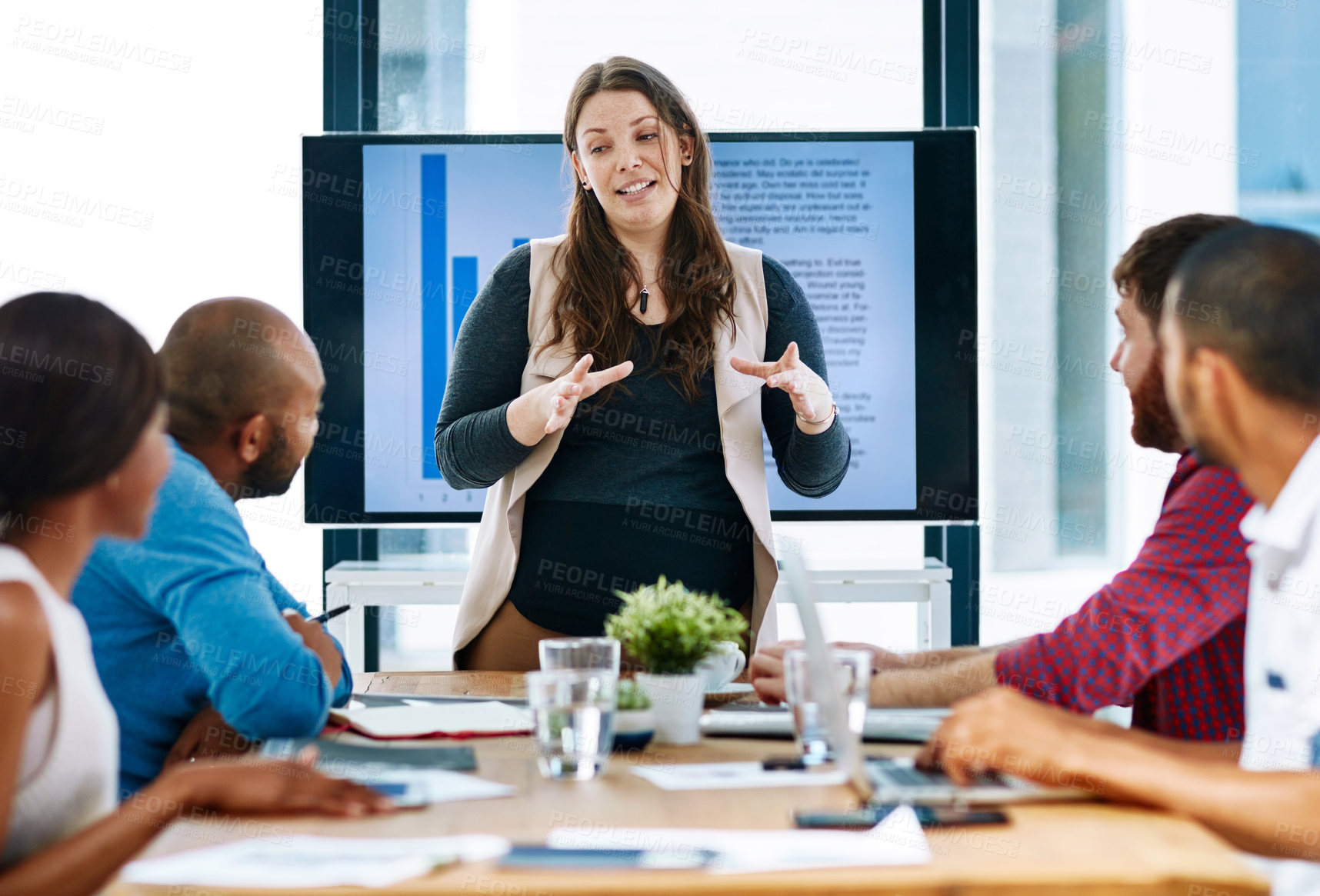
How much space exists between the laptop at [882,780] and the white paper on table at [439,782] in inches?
12.2

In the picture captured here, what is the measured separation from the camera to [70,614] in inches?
44.4

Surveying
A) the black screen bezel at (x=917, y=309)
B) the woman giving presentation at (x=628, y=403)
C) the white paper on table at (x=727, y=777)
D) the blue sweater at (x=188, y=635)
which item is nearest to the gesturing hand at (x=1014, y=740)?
the white paper on table at (x=727, y=777)

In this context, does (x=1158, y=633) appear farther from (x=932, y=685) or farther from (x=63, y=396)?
(x=63, y=396)

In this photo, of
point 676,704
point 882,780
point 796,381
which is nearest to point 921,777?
point 882,780

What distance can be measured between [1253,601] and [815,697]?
478 mm

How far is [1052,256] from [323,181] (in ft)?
7.21

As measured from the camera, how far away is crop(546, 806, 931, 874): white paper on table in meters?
0.90

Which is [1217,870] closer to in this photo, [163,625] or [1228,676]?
[1228,676]

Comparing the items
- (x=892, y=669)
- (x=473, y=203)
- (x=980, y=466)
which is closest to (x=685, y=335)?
(x=892, y=669)

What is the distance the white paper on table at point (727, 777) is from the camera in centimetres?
118

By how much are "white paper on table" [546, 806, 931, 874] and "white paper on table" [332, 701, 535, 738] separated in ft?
1.40

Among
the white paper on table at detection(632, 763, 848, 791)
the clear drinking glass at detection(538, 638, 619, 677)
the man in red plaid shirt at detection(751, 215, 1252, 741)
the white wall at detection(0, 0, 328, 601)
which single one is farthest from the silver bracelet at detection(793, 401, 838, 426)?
the white wall at detection(0, 0, 328, 601)

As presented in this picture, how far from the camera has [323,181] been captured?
11.4 ft

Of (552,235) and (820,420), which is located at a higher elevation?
(552,235)
